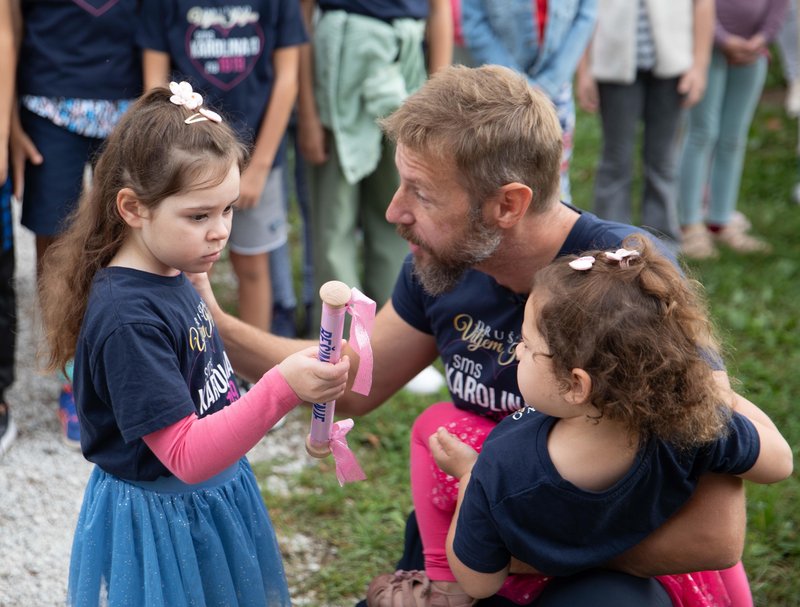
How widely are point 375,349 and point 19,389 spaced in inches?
78.5

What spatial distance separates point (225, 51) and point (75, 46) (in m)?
0.49

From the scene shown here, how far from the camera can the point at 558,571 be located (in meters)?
1.96

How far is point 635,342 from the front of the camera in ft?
5.59

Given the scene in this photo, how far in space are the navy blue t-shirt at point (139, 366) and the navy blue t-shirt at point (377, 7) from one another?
2071mm

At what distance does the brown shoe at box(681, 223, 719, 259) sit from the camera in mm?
5348

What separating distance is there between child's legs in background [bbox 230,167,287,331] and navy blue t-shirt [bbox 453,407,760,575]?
208 cm

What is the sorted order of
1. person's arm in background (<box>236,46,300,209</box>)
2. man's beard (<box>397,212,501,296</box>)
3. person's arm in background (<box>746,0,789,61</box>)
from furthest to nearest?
person's arm in background (<box>746,0,789,61</box>) → person's arm in background (<box>236,46,300,209</box>) → man's beard (<box>397,212,501,296</box>)

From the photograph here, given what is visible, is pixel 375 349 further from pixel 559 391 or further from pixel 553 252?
pixel 559 391

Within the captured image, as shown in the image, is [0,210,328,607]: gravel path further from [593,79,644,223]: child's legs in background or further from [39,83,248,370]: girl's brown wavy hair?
[593,79,644,223]: child's legs in background

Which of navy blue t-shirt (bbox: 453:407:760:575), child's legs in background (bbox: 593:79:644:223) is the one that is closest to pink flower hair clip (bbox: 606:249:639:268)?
navy blue t-shirt (bbox: 453:407:760:575)

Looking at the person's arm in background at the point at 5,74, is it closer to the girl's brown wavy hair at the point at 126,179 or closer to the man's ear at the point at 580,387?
the girl's brown wavy hair at the point at 126,179

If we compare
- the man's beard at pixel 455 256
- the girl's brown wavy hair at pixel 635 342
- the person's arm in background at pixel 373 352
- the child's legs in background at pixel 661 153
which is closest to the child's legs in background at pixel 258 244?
the person's arm in background at pixel 373 352

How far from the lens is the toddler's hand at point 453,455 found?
2092 mm

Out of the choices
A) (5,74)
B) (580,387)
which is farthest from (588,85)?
(580,387)
